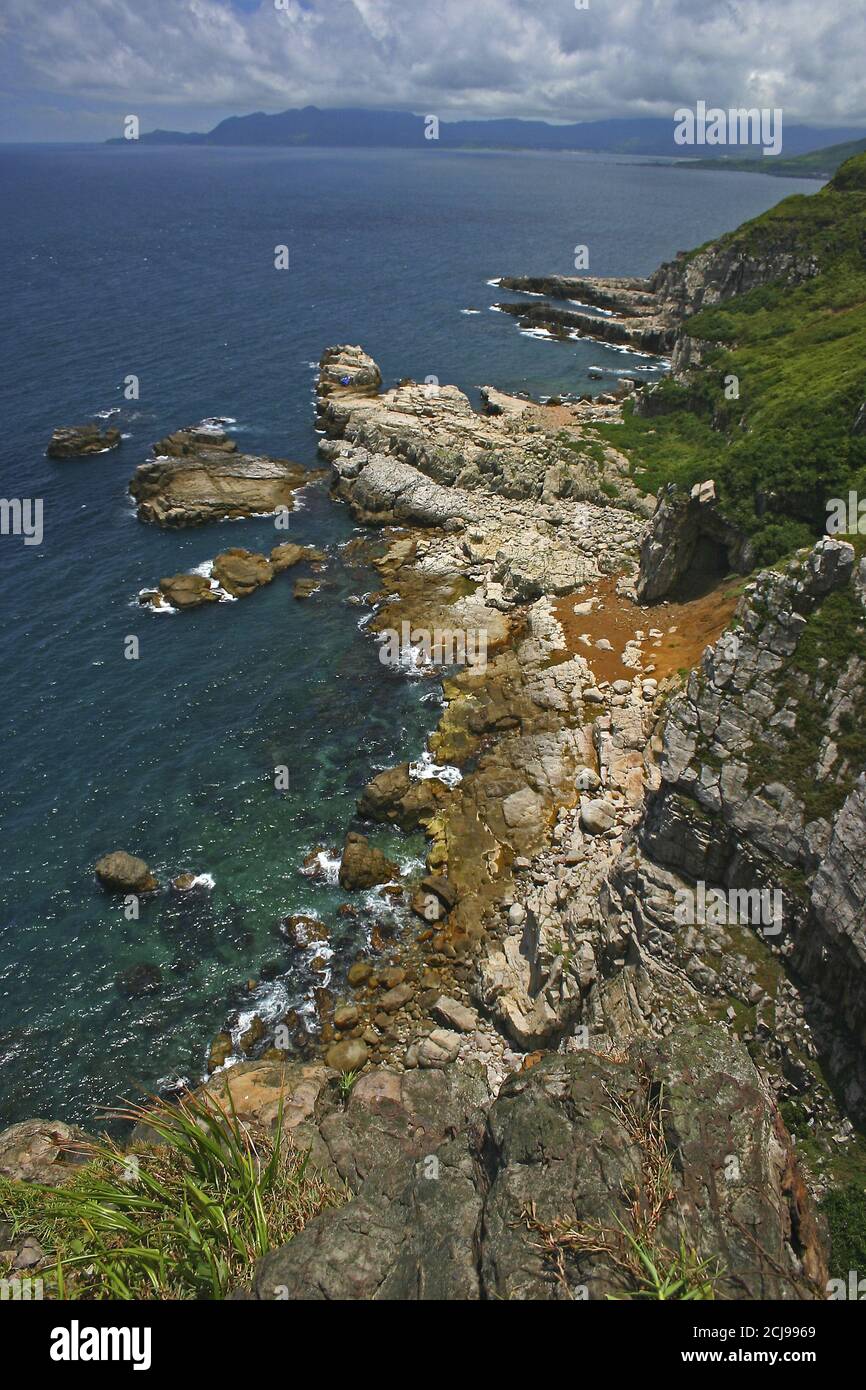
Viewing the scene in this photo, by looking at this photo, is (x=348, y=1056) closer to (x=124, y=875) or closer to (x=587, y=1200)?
(x=124, y=875)

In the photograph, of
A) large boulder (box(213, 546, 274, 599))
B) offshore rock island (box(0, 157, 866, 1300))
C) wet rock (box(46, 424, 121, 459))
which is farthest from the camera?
wet rock (box(46, 424, 121, 459))

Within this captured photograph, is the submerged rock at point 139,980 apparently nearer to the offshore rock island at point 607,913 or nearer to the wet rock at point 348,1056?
the offshore rock island at point 607,913

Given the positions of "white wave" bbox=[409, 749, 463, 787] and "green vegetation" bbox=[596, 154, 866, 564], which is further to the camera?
"green vegetation" bbox=[596, 154, 866, 564]

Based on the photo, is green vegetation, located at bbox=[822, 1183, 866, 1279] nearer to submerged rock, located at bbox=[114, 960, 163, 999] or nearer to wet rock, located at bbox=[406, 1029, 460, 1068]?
wet rock, located at bbox=[406, 1029, 460, 1068]

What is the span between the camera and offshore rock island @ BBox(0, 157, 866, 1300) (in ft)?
35.9

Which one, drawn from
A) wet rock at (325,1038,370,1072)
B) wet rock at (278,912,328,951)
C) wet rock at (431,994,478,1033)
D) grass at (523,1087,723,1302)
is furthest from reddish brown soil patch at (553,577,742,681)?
grass at (523,1087,723,1302)

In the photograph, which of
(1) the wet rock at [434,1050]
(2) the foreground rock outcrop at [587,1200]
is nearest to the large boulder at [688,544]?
(1) the wet rock at [434,1050]

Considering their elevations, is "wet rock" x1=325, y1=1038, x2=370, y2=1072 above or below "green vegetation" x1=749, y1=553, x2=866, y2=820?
below

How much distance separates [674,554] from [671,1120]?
28.6 m

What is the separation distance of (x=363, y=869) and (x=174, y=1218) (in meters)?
17.2

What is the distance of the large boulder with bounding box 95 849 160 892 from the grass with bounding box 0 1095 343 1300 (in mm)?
16242

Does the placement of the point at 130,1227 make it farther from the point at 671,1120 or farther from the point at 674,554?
the point at 674,554

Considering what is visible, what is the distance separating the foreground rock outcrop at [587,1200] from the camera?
9773 millimetres

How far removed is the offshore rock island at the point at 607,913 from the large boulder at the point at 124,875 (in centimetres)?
644
